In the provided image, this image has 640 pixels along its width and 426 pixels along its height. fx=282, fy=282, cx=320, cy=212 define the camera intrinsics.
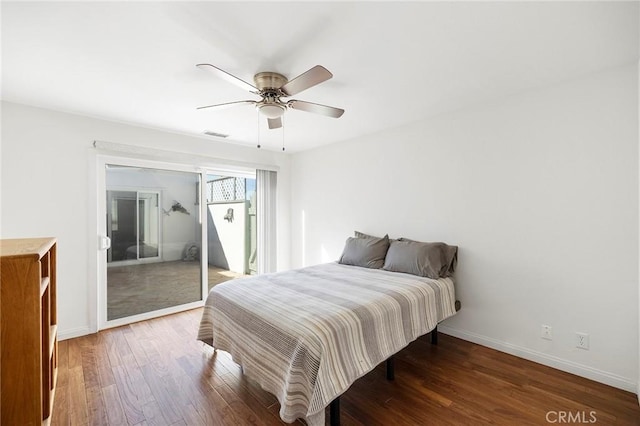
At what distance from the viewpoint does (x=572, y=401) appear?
192 cm

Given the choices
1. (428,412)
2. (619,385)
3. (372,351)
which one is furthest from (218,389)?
(619,385)

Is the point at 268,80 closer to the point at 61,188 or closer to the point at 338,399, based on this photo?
the point at 338,399

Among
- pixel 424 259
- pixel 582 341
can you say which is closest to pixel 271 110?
pixel 424 259

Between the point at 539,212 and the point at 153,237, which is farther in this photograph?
the point at 153,237

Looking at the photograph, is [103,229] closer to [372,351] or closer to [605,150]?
[372,351]

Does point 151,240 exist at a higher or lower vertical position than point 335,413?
higher

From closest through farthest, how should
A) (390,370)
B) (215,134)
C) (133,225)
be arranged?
(390,370)
(133,225)
(215,134)

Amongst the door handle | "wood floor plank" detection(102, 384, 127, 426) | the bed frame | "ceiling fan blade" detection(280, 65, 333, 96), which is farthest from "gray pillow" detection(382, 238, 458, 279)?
the door handle

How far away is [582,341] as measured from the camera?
7.30 feet

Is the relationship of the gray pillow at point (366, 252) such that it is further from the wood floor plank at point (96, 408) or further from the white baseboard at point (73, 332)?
the white baseboard at point (73, 332)

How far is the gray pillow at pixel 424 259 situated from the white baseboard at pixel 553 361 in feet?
2.17

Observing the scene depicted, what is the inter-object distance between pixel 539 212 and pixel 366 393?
207cm

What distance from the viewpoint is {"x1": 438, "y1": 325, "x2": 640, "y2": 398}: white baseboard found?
2.07 meters

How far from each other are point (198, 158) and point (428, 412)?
12.1ft
